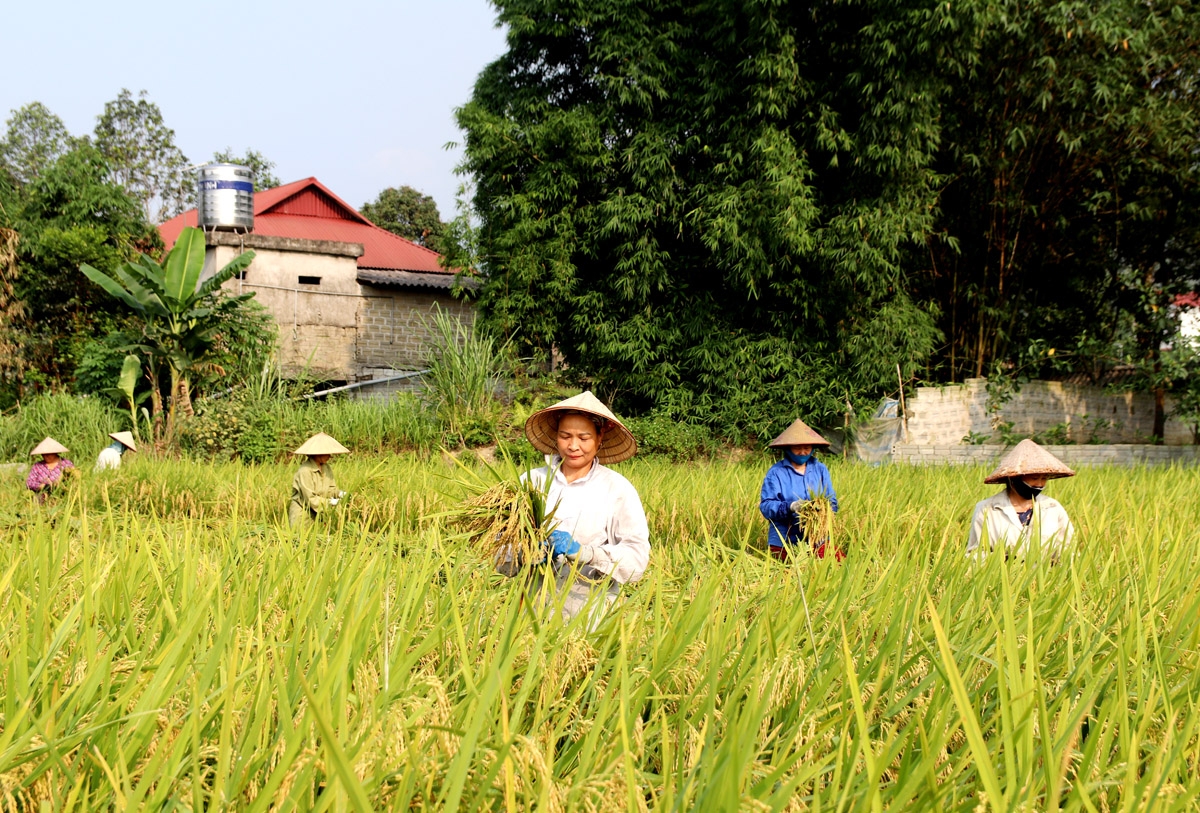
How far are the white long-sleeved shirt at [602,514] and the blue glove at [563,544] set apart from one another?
165 millimetres

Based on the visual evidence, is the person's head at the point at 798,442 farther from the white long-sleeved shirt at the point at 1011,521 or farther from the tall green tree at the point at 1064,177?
the tall green tree at the point at 1064,177

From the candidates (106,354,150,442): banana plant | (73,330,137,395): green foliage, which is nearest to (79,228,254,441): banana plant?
(106,354,150,442): banana plant

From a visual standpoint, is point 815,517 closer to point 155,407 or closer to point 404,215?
point 155,407

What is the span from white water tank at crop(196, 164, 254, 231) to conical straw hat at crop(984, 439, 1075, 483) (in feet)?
43.4

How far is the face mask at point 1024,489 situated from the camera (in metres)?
3.19

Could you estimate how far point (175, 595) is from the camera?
2086mm

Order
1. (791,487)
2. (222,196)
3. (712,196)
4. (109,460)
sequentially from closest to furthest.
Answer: (791,487)
(109,460)
(712,196)
(222,196)

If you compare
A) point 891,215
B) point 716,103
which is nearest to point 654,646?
point 891,215

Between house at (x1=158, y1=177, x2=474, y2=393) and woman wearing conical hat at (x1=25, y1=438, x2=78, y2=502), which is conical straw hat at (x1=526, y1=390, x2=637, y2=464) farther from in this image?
house at (x1=158, y1=177, x2=474, y2=393)

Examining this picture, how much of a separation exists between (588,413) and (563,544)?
0.45 metres

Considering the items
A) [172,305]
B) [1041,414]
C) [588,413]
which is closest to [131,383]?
[172,305]

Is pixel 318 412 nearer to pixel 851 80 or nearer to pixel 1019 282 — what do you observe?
pixel 851 80

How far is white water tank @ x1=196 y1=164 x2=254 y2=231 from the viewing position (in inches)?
557

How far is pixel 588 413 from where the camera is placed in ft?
8.36
